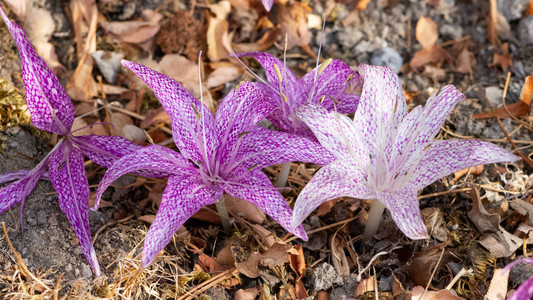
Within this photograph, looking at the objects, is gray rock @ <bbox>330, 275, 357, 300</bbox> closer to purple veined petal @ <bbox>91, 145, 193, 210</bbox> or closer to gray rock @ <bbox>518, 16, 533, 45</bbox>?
purple veined petal @ <bbox>91, 145, 193, 210</bbox>

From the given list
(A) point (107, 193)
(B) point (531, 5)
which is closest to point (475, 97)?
(B) point (531, 5)

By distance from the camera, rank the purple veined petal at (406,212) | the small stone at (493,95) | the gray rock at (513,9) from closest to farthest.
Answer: the purple veined petal at (406,212) < the small stone at (493,95) < the gray rock at (513,9)

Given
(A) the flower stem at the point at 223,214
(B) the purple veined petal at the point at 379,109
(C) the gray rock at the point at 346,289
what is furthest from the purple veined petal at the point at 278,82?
(C) the gray rock at the point at 346,289

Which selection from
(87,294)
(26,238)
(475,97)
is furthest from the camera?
(475,97)

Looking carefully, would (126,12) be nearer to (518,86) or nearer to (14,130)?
(14,130)

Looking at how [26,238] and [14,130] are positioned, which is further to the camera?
[14,130]

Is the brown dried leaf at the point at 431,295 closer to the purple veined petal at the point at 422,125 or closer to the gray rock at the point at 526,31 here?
the purple veined petal at the point at 422,125
